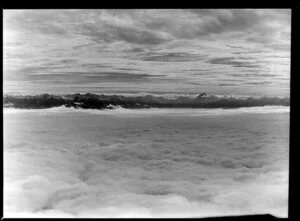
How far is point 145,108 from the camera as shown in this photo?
1872mm

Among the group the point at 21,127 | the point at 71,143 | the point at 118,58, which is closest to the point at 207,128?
the point at 118,58

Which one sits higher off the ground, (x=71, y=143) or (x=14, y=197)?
(x=71, y=143)

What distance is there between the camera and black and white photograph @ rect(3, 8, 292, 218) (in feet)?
5.85

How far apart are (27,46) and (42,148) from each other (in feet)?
2.26

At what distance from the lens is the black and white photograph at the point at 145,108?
1.78m

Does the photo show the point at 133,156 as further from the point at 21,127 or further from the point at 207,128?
the point at 21,127

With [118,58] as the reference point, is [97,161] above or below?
below

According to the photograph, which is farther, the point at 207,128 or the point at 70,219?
the point at 207,128

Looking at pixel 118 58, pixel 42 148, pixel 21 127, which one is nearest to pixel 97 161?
pixel 42 148

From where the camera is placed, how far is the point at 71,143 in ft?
6.05

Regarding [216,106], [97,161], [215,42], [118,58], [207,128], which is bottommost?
[97,161]

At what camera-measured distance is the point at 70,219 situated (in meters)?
1.69

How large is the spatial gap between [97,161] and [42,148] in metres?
0.38

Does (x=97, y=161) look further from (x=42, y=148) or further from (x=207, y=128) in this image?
(x=207, y=128)
